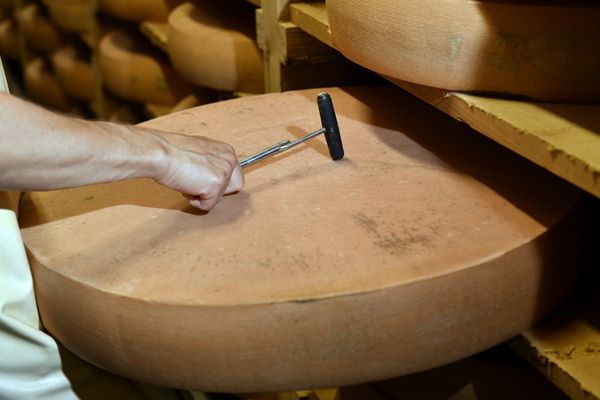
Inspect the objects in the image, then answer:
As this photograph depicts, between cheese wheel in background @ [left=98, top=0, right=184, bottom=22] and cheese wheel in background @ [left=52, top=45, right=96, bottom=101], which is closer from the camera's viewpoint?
cheese wheel in background @ [left=98, top=0, right=184, bottom=22]

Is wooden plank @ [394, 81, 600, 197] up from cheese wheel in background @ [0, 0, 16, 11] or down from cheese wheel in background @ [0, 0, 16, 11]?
up

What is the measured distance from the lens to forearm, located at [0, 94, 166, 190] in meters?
0.75

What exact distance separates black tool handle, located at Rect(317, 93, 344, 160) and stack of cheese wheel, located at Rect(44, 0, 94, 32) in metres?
1.93

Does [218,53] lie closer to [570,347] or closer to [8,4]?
[570,347]

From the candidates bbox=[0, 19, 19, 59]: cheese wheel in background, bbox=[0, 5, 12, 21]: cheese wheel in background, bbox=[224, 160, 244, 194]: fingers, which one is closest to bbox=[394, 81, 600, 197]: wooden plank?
bbox=[224, 160, 244, 194]: fingers

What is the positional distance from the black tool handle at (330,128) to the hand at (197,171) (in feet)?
0.49

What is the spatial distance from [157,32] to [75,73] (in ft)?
2.94

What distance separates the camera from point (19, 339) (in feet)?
2.75

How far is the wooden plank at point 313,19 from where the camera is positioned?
1.23 meters

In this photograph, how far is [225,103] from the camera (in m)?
1.23

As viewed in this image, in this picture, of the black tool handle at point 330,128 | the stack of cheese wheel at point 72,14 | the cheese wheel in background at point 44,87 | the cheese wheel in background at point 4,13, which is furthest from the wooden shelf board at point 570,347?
the cheese wheel in background at point 4,13

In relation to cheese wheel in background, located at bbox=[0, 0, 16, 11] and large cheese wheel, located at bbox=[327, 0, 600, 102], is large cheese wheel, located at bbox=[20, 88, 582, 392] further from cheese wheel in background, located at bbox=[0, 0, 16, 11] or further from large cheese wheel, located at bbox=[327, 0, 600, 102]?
cheese wheel in background, located at bbox=[0, 0, 16, 11]

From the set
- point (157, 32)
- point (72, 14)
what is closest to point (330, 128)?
point (157, 32)

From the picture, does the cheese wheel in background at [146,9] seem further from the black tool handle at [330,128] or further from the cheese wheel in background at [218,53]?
the black tool handle at [330,128]
